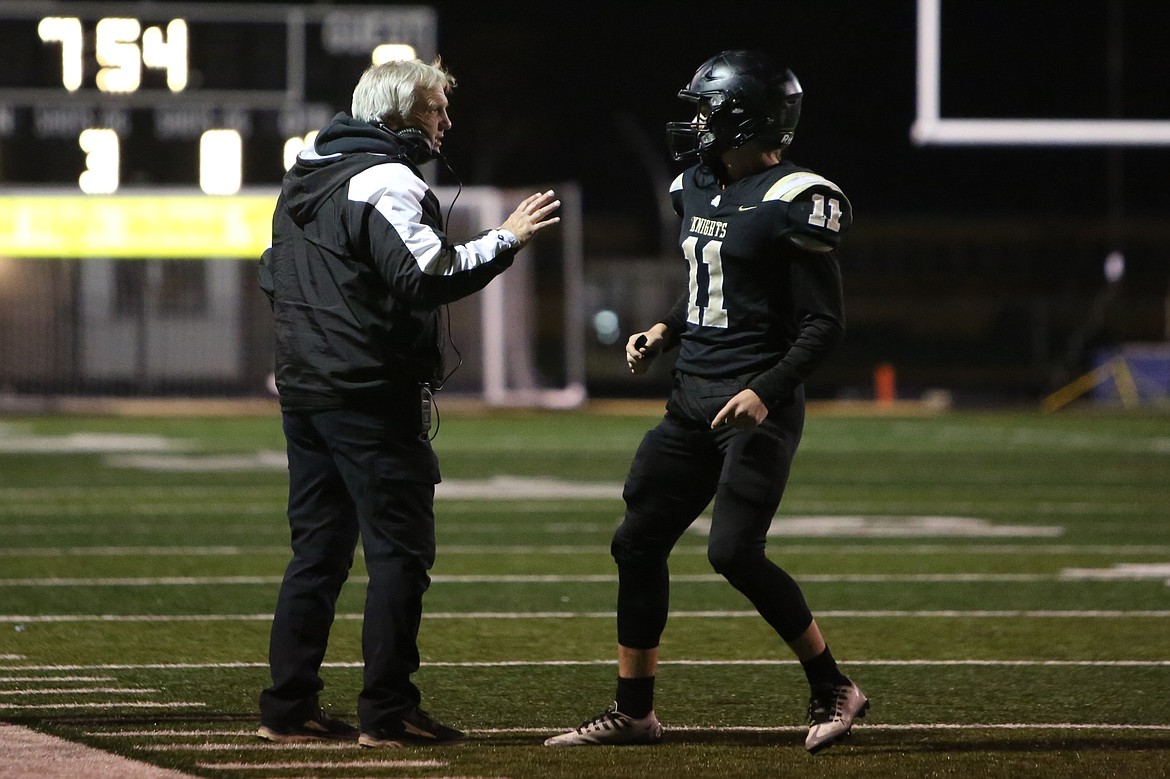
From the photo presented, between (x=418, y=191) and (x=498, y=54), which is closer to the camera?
(x=418, y=191)

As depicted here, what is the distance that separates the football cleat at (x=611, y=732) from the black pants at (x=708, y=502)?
0.18 meters

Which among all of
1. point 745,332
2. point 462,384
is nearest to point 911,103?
point 462,384

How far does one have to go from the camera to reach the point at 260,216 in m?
26.5

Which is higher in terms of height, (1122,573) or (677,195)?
(677,195)

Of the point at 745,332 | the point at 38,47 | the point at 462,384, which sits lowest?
the point at 462,384

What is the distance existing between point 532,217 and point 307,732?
1369 mm

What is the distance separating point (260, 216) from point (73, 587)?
18470 mm

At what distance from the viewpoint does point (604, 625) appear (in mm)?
7340

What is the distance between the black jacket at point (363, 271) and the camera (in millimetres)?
4809

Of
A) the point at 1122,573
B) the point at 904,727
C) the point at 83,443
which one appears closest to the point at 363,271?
the point at 904,727

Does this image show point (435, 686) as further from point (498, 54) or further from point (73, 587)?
point (498, 54)

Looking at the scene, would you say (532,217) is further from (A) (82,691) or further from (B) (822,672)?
(A) (82,691)

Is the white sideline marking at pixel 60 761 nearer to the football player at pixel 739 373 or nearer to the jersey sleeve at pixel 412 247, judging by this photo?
the football player at pixel 739 373

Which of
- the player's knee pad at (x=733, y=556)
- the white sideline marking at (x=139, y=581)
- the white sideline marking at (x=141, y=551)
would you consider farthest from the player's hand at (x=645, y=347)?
the white sideline marking at (x=141, y=551)
